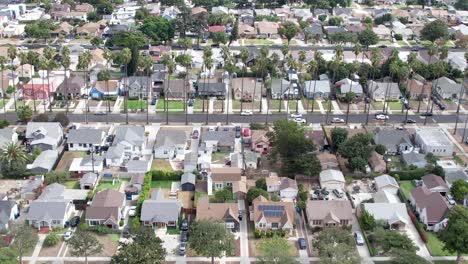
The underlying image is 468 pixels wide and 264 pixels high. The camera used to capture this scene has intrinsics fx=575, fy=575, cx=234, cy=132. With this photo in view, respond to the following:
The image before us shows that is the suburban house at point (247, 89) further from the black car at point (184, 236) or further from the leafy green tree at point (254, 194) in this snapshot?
the black car at point (184, 236)

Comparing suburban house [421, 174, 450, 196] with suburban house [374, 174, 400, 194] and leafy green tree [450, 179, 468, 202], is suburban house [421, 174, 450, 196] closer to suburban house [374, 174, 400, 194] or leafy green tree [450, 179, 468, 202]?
leafy green tree [450, 179, 468, 202]

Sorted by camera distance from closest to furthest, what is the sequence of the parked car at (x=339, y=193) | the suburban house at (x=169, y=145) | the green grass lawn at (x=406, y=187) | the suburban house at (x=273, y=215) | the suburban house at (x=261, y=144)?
the suburban house at (x=273, y=215) → the parked car at (x=339, y=193) → the green grass lawn at (x=406, y=187) → the suburban house at (x=169, y=145) → the suburban house at (x=261, y=144)

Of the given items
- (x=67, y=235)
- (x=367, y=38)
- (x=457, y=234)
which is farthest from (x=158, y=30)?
(x=457, y=234)

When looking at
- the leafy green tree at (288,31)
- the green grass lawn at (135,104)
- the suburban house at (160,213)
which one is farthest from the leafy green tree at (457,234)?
the leafy green tree at (288,31)

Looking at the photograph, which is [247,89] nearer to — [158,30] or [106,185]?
[106,185]

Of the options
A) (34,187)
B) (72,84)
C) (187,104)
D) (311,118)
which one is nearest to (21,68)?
(72,84)
